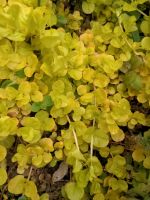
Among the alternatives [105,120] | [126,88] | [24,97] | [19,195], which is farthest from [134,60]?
[19,195]

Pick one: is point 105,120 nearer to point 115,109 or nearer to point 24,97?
point 115,109

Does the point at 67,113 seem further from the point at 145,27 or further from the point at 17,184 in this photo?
the point at 145,27

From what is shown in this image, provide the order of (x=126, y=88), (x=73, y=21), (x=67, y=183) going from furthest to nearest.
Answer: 1. (x=73, y=21)
2. (x=126, y=88)
3. (x=67, y=183)

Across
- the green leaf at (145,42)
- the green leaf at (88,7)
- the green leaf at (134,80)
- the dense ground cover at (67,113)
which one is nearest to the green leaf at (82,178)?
the dense ground cover at (67,113)

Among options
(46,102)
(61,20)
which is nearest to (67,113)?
(46,102)

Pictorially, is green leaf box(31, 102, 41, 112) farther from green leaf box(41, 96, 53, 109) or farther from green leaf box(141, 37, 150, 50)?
green leaf box(141, 37, 150, 50)

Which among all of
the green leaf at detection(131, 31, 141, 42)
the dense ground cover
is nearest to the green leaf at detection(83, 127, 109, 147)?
the dense ground cover


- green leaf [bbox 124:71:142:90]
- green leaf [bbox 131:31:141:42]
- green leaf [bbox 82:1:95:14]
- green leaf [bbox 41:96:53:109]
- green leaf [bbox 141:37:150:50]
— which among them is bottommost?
green leaf [bbox 41:96:53:109]
